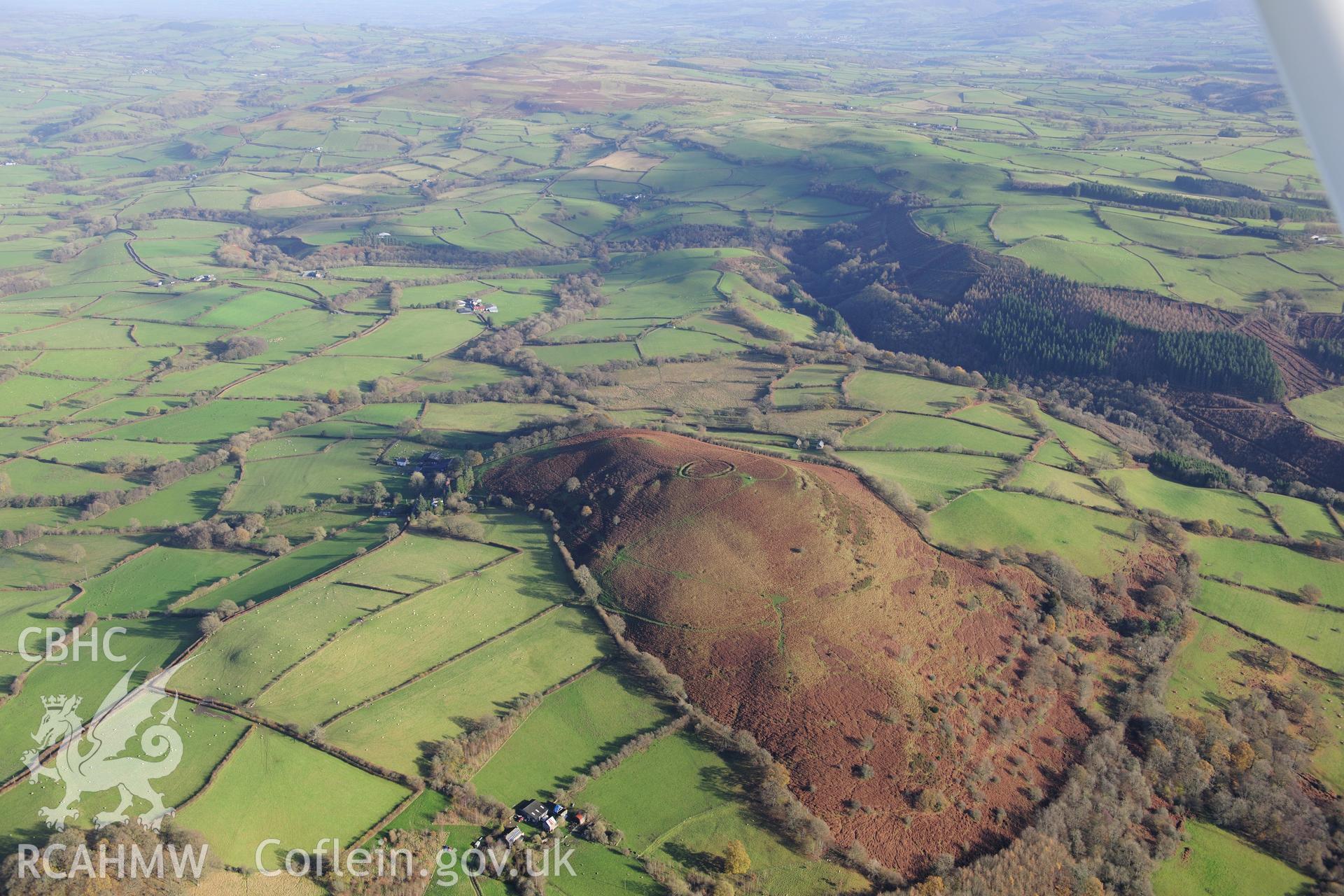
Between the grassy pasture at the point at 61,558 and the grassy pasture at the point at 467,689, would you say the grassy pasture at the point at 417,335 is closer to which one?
the grassy pasture at the point at 61,558

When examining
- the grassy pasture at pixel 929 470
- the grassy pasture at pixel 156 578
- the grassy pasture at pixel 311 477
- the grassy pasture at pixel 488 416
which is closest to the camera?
the grassy pasture at pixel 156 578

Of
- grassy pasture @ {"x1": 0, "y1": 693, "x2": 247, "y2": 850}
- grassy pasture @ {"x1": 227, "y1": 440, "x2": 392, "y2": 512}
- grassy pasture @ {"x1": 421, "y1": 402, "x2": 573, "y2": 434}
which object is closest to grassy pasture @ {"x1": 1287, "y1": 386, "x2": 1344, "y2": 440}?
grassy pasture @ {"x1": 421, "y1": 402, "x2": 573, "y2": 434}

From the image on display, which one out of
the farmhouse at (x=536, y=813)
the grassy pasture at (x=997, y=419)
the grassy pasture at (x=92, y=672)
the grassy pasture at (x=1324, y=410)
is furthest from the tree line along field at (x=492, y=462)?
the farmhouse at (x=536, y=813)

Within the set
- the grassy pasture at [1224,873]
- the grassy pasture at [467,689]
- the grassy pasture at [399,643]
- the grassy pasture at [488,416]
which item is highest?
the grassy pasture at [399,643]

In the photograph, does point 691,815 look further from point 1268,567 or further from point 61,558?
point 61,558

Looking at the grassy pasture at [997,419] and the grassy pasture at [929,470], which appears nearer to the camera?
the grassy pasture at [929,470]

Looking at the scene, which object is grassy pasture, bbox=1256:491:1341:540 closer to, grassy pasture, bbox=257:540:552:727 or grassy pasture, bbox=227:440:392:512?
grassy pasture, bbox=257:540:552:727
